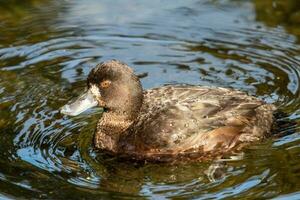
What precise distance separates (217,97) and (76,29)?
374 centimetres

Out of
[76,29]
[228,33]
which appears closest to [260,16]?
[228,33]

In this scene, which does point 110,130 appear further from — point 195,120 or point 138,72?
point 138,72

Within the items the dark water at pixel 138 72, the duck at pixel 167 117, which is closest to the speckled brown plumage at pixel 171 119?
the duck at pixel 167 117

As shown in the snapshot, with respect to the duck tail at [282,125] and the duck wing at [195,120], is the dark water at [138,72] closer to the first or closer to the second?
the duck tail at [282,125]

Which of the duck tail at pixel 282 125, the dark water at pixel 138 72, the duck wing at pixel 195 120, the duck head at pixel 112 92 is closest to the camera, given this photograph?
the dark water at pixel 138 72

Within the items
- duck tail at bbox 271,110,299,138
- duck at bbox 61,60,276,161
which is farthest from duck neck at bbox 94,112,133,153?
duck tail at bbox 271,110,299,138

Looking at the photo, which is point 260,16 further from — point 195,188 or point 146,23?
point 195,188

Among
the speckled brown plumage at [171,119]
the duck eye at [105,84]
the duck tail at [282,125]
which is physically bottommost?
the duck tail at [282,125]

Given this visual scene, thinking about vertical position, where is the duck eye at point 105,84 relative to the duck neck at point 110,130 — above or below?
above

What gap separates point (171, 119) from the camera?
27.8 feet

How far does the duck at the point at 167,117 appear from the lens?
8.50 m

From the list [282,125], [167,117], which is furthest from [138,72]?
[282,125]

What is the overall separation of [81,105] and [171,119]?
3.45 ft

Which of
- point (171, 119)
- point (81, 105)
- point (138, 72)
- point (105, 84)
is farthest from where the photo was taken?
point (138, 72)
